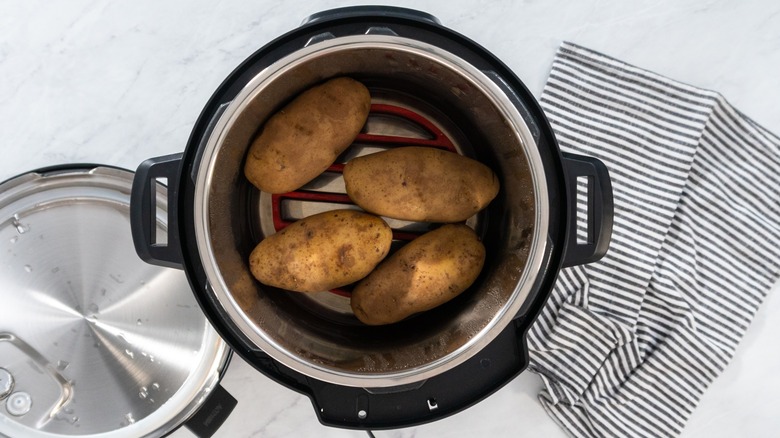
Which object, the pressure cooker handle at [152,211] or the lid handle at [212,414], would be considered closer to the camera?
the pressure cooker handle at [152,211]

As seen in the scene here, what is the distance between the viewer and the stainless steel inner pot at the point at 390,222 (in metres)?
0.59

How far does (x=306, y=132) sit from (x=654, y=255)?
496 millimetres

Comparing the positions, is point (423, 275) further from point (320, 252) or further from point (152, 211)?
point (152, 211)

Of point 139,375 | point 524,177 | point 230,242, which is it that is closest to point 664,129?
point 524,177

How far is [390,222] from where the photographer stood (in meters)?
0.78

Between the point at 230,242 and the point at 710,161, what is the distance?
66 cm

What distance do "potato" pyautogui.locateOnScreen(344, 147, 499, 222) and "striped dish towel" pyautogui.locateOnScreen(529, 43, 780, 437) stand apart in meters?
0.21

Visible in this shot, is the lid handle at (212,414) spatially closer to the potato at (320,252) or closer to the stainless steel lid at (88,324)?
the stainless steel lid at (88,324)

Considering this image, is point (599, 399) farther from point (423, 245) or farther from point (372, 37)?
point (372, 37)

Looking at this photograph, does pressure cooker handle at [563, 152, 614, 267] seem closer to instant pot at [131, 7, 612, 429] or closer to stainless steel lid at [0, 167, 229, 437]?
instant pot at [131, 7, 612, 429]

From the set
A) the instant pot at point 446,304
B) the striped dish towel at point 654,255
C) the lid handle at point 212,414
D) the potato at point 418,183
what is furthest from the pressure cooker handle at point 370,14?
the lid handle at point 212,414

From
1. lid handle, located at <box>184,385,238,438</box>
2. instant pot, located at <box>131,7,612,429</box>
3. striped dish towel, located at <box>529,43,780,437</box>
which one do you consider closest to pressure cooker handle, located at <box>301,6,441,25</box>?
instant pot, located at <box>131,7,612,429</box>

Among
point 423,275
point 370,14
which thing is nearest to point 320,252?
point 423,275

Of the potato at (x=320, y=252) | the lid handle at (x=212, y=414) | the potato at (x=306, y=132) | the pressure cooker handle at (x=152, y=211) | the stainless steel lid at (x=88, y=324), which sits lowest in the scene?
the lid handle at (x=212, y=414)
